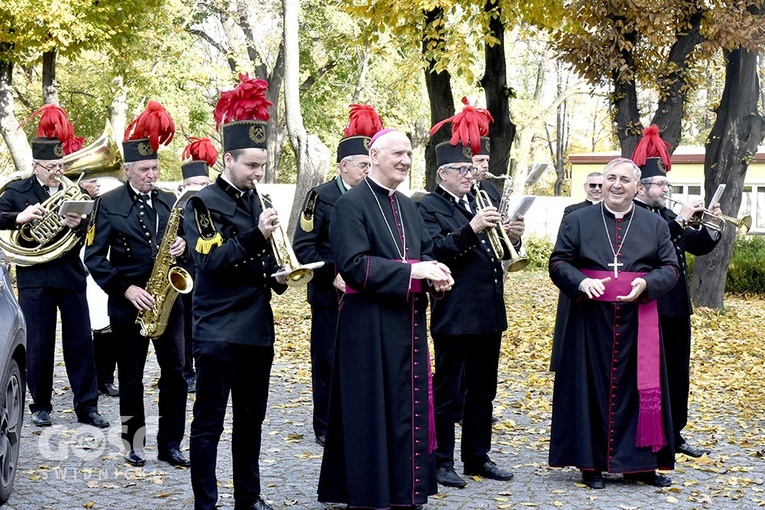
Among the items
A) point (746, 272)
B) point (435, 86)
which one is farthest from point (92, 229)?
point (746, 272)

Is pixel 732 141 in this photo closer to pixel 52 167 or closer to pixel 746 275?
pixel 746 275

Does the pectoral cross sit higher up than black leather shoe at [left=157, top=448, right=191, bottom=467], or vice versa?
the pectoral cross

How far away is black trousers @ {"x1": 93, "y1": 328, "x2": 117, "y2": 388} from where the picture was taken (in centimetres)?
973

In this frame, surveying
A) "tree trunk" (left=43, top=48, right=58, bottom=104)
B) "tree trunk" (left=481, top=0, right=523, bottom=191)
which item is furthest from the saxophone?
"tree trunk" (left=43, top=48, right=58, bottom=104)

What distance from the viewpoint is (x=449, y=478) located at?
22.5ft

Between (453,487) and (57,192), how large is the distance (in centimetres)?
399

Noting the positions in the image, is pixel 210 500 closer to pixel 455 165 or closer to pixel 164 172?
pixel 455 165

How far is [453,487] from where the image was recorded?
687 cm

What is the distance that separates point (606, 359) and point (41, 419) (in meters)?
4.54

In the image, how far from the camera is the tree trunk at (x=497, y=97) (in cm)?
1631

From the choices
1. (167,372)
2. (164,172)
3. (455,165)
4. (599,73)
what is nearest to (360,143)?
(455,165)

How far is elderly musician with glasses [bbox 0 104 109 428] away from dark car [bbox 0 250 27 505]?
1.90 m

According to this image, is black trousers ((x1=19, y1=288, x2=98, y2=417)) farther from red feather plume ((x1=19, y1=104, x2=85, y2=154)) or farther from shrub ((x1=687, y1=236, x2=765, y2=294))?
shrub ((x1=687, y1=236, x2=765, y2=294))

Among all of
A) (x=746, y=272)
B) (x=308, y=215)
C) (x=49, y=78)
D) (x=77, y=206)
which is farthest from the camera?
(x=746, y=272)
